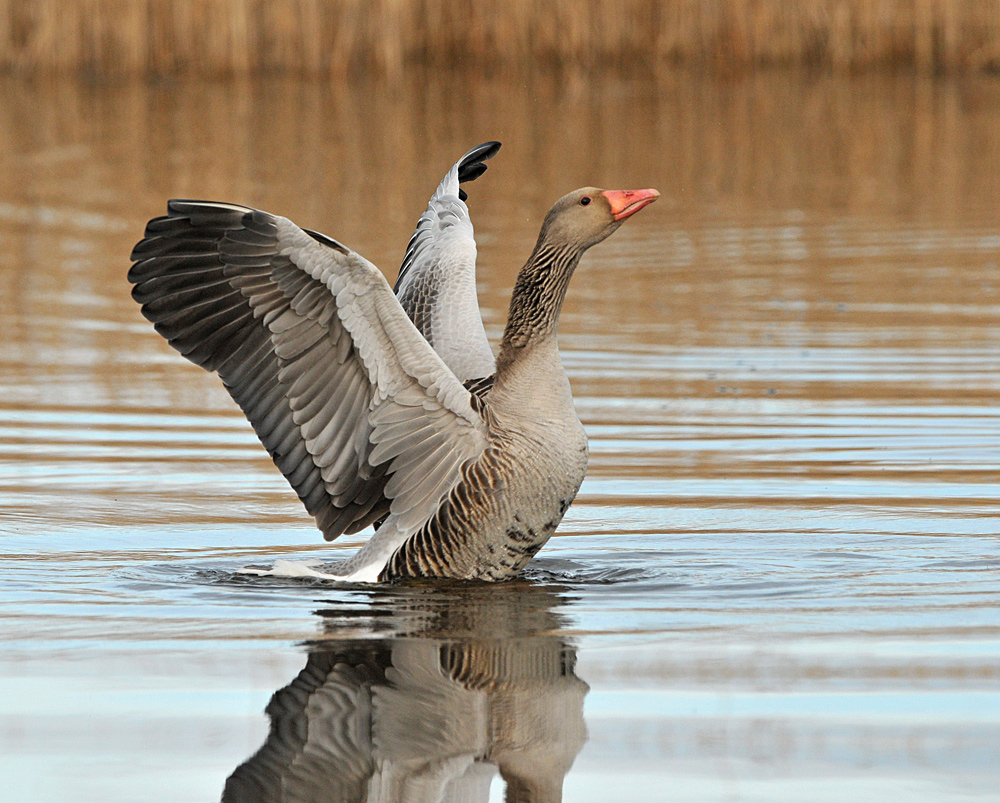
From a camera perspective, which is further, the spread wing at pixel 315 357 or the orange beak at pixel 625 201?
the orange beak at pixel 625 201

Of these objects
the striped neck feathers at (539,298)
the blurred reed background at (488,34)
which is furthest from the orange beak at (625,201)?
the blurred reed background at (488,34)

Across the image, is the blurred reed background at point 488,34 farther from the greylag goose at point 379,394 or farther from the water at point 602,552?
the greylag goose at point 379,394

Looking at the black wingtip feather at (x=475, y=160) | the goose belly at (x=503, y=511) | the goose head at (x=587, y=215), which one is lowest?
the goose belly at (x=503, y=511)

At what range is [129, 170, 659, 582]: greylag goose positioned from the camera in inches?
272

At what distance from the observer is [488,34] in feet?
84.4

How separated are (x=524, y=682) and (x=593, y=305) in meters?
9.26

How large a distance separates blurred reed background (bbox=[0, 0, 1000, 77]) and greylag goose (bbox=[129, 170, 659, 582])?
59.7ft

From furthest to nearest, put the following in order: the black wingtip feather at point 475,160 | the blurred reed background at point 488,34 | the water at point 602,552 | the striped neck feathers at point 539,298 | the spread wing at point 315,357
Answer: the blurred reed background at point 488,34 → the black wingtip feather at point 475,160 → the striped neck feathers at point 539,298 → the spread wing at point 315,357 → the water at point 602,552

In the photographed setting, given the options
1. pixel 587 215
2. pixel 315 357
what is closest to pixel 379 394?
pixel 315 357

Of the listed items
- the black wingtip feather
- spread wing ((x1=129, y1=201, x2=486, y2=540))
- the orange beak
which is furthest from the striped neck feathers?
the black wingtip feather

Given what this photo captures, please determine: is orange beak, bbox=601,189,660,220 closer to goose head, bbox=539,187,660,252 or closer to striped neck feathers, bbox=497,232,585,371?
goose head, bbox=539,187,660,252

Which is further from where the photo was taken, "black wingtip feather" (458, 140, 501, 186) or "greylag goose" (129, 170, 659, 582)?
"black wingtip feather" (458, 140, 501, 186)

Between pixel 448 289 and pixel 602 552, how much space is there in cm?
168

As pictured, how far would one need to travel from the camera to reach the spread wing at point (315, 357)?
676cm
